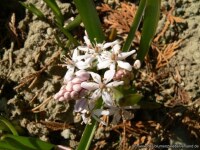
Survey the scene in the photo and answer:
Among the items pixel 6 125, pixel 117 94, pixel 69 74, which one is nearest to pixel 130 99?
pixel 117 94

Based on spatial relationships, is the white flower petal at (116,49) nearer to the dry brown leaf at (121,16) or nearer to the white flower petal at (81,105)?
the white flower petal at (81,105)

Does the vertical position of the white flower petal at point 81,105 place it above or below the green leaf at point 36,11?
below

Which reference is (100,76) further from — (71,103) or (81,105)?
(71,103)

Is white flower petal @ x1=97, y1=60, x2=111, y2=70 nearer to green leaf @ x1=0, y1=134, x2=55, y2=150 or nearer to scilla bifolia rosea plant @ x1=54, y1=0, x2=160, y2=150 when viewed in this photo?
scilla bifolia rosea plant @ x1=54, y1=0, x2=160, y2=150

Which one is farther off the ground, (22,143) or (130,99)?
(130,99)

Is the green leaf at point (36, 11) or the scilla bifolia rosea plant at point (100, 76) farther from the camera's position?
the green leaf at point (36, 11)

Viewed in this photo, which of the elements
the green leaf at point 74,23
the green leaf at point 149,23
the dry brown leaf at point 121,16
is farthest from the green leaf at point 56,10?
the green leaf at point 149,23

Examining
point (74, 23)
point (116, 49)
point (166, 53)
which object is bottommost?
point (116, 49)

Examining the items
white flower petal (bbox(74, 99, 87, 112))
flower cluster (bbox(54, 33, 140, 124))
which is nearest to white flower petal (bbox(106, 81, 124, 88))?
flower cluster (bbox(54, 33, 140, 124))

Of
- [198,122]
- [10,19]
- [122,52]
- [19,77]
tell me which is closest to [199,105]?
[198,122]
